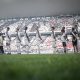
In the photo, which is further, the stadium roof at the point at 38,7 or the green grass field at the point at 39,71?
the stadium roof at the point at 38,7

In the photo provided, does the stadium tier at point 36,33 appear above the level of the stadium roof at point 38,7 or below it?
below

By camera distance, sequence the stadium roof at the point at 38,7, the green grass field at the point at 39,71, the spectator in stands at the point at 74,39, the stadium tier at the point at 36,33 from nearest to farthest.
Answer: the green grass field at the point at 39,71, the spectator in stands at the point at 74,39, the stadium roof at the point at 38,7, the stadium tier at the point at 36,33

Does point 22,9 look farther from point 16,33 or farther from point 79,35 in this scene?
point 79,35

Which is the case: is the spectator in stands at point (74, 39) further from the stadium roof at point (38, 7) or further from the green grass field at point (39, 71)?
the green grass field at point (39, 71)

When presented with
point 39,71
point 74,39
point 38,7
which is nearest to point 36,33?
point 38,7

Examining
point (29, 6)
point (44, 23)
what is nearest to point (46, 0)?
point (29, 6)

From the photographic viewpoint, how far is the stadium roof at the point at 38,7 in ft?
50.8

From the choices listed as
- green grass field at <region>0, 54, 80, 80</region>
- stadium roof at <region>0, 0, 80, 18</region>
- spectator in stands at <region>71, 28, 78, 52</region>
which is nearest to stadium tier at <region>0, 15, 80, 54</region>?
spectator in stands at <region>71, 28, 78, 52</region>

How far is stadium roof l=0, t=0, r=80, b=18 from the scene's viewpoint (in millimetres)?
15493

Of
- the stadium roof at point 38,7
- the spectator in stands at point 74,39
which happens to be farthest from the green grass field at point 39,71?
the stadium roof at point 38,7

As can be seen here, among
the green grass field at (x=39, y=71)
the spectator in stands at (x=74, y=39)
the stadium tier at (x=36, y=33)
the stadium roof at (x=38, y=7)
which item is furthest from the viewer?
the stadium tier at (x=36, y=33)

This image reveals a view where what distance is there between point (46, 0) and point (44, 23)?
8.17ft

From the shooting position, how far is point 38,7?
16.0 m

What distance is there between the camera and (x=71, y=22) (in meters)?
16.8
